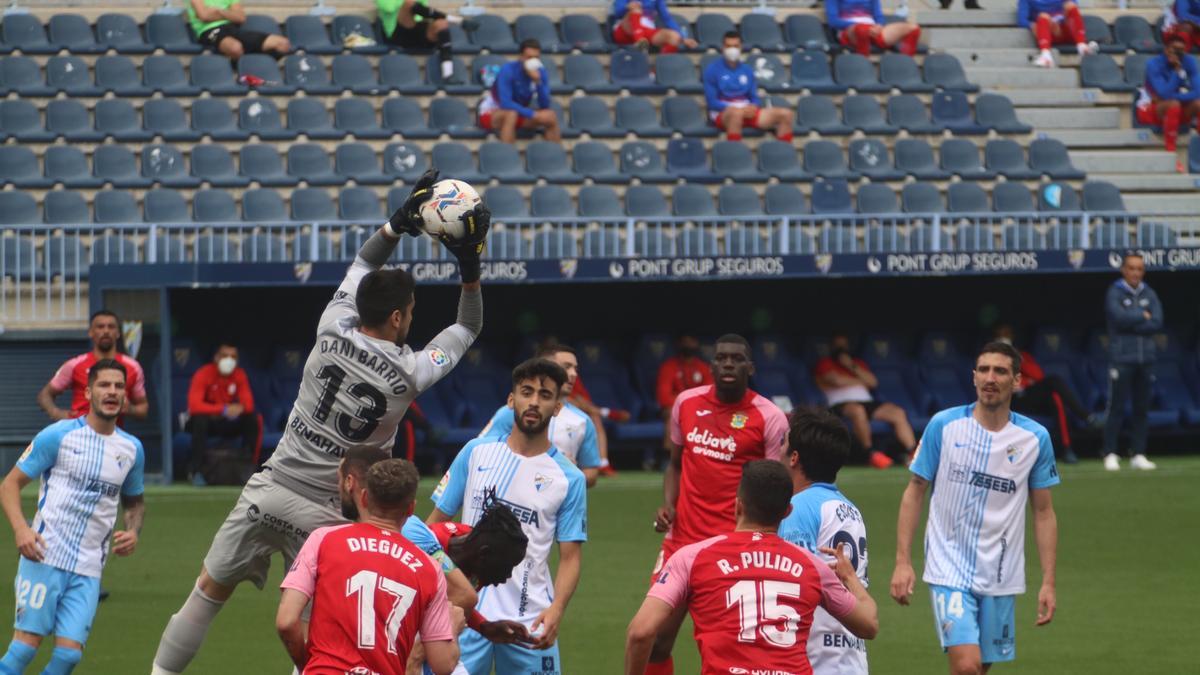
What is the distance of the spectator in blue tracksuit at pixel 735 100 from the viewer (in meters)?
21.7

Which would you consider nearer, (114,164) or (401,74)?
(114,164)

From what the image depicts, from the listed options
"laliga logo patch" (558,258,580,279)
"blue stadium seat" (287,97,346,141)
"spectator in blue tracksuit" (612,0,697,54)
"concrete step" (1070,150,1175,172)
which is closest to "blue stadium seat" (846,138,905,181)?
"spectator in blue tracksuit" (612,0,697,54)

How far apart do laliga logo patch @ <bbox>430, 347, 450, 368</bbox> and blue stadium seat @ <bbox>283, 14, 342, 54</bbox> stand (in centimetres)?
1579

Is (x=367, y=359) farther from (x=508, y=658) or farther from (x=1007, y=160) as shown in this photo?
(x=1007, y=160)

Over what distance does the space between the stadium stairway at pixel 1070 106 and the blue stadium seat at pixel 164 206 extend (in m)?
11.2

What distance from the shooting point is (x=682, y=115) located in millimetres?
22078

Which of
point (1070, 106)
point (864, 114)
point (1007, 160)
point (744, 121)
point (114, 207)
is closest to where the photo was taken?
point (114, 207)

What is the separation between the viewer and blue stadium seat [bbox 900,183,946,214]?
2120cm

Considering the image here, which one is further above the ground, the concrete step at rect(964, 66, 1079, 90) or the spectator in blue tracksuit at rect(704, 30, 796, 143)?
the concrete step at rect(964, 66, 1079, 90)

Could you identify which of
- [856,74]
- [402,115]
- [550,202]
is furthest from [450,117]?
[856,74]

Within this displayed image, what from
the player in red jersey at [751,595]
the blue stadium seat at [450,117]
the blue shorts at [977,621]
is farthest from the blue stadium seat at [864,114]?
the player in red jersey at [751,595]

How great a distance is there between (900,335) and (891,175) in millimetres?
2263

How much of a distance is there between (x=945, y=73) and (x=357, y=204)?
29.1 ft

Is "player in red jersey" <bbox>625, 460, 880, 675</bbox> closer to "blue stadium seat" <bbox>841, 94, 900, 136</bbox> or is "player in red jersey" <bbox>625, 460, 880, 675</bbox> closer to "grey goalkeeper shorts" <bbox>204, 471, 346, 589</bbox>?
"grey goalkeeper shorts" <bbox>204, 471, 346, 589</bbox>
